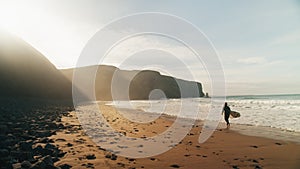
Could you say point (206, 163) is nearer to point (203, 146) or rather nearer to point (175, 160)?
point (175, 160)

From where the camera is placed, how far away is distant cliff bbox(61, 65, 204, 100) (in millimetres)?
145625

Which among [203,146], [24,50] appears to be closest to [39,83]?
[24,50]

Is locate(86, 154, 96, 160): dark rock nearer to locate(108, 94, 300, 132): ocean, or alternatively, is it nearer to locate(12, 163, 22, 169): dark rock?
locate(12, 163, 22, 169): dark rock

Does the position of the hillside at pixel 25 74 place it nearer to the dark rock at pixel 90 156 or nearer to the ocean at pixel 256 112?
the ocean at pixel 256 112

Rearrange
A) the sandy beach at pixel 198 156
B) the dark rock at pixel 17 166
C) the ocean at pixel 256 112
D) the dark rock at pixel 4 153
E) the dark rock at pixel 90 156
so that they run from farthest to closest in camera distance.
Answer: the ocean at pixel 256 112 < the dark rock at pixel 90 156 < the sandy beach at pixel 198 156 < the dark rock at pixel 4 153 < the dark rock at pixel 17 166

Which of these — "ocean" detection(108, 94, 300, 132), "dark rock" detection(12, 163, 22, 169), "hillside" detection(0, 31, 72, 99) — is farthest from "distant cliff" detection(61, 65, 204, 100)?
"dark rock" detection(12, 163, 22, 169)

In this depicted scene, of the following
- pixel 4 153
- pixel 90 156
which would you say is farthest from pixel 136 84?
pixel 4 153

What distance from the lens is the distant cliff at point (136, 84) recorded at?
478 feet

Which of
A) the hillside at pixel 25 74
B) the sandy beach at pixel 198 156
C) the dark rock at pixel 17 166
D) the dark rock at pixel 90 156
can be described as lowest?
the sandy beach at pixel 198 156

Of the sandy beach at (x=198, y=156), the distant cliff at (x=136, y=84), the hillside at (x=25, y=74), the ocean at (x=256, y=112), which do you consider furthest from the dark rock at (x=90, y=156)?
the distant cliff at (x=136, y=84)

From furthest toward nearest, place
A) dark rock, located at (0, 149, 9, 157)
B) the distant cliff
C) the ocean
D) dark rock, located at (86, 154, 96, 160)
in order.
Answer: the distant cliff → the ocean → dark rock, located at (86, 154, 96, 160) → dark rock, located at (0, 149, 9, 157)

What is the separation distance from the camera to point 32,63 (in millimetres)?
67375

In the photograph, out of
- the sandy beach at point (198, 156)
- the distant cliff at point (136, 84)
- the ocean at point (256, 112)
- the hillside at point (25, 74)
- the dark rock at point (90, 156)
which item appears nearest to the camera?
the sandy beach at point (198, 156)

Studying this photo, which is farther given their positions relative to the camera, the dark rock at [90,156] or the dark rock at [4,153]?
the dark rock at [90,156]
